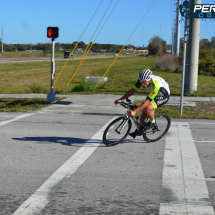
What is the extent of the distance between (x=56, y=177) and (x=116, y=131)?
7.56 ft

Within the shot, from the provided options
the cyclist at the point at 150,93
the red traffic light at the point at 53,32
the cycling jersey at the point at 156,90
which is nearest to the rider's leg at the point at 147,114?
the cyclist at the point at 150,93

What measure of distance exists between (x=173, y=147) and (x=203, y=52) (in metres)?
29.8

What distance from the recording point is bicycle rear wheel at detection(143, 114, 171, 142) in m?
7.68

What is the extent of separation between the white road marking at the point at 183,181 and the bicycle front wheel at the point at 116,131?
101 centimetres

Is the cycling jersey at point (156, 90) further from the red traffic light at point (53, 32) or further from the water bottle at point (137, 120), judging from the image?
the red traffic light at point (53, 32)

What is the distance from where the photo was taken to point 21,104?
13.6 m

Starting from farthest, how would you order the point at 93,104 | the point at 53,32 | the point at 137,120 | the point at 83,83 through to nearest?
the point at 83,83, the point at 53,32, the point at 93,104, the point at 137,120

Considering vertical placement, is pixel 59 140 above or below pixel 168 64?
below

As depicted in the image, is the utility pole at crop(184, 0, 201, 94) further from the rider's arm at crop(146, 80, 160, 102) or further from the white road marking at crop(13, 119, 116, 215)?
the rider's arm at crop(146, 80, 160, 102)

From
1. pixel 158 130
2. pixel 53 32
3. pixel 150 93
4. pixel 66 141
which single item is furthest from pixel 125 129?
pixel 53 32

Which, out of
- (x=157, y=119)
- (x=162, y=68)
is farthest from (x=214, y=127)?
(x=162, y=68)

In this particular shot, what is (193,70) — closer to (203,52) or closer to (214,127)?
(214,127)

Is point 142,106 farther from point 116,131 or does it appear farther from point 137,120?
point 116,131

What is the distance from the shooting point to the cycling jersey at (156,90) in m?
6.95
